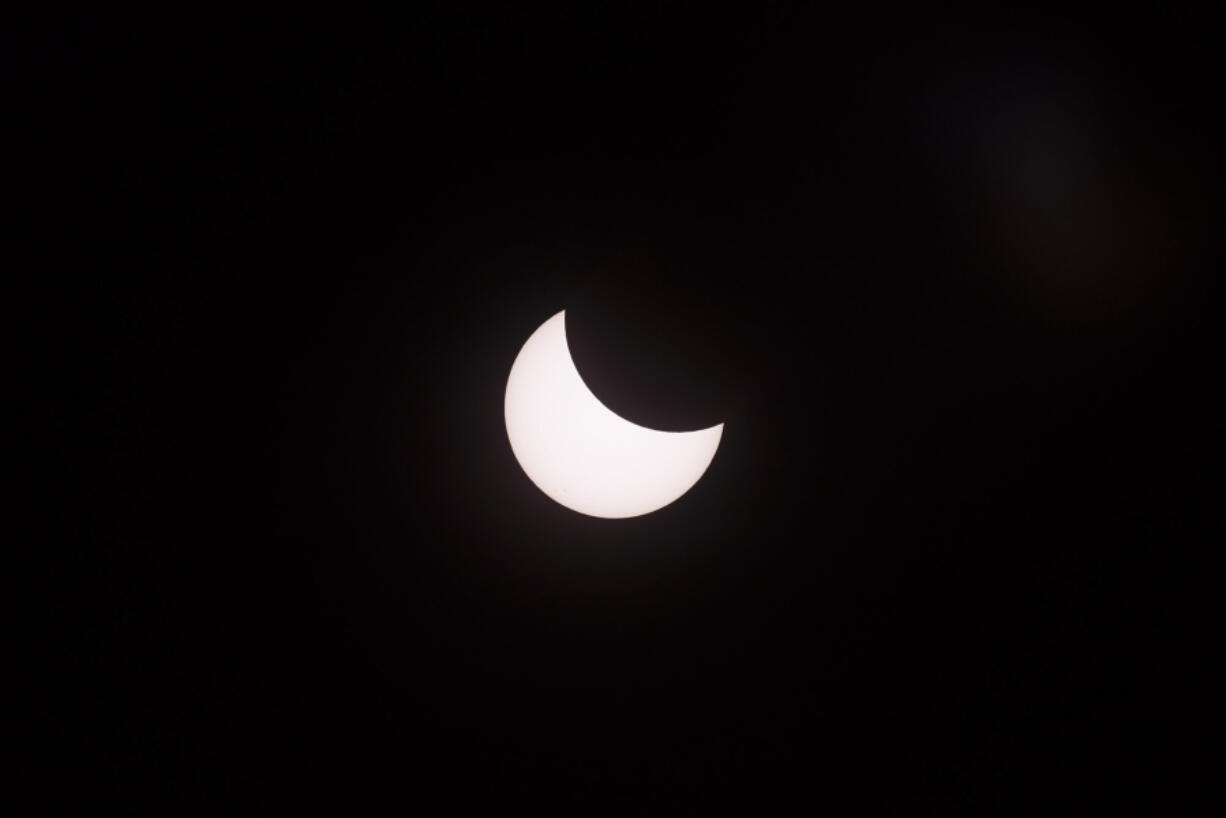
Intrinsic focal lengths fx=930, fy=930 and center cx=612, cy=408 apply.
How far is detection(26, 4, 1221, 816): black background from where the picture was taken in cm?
164

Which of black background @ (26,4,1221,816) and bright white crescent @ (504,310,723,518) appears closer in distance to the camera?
bright white crescent @ (504,310,723,518)

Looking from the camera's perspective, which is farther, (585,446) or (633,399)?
(585,446)

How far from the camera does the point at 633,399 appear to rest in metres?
1.34

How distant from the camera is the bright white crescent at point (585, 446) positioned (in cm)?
153

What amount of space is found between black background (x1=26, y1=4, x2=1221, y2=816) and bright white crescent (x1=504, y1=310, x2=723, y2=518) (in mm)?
140

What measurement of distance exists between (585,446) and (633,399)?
22 cm

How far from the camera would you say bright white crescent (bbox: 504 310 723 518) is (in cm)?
153

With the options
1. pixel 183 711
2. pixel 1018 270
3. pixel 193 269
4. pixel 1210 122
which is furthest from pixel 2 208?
pixel 1210 122

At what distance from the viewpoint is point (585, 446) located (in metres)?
1.54

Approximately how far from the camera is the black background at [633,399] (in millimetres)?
1643

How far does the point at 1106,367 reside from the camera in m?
1.92

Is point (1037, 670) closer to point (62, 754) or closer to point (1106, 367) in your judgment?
point (1106, 367)

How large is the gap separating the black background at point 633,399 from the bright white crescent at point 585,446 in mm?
140

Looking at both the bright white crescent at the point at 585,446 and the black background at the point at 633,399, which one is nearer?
the bright white crescent at the point at 585,446
